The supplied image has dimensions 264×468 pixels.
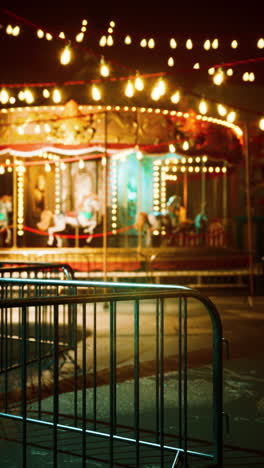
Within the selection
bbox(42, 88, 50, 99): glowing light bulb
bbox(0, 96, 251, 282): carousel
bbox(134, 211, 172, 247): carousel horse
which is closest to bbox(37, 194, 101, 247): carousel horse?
bbox(0, 96, 251, 282): carousel

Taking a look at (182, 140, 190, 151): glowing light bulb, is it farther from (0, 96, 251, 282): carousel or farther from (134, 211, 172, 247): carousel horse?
(134, 211, 172, 247): carousel horse

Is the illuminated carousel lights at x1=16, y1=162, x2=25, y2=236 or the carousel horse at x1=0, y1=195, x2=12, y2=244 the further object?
the illuminated carousel lights at x1=16, y1=162, x2=25, y2=236

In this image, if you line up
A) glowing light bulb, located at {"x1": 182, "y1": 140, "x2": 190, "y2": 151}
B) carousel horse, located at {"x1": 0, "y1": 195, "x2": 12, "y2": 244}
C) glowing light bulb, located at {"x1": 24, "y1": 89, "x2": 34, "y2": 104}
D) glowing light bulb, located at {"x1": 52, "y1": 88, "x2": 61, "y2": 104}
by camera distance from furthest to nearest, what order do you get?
carousel horse, located at {"x1": 0, "y1": 195, "x2": 12, "y2": 244}
glowing light bulb, located at {"x1": 182, "y1": 140, "x2": 190, "y2": 151}
glowing light bulb, located at {"x1": 24, "y1": 89, "x2": 34, "y2": 104}
glowing light bulb, located at {"x1": 52, "y1": 88, "x2": 61, "y2": 104}

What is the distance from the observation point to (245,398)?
5.36m

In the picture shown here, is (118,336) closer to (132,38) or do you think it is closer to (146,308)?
(146,308)

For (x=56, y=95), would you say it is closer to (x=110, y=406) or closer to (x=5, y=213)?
(x=5, y=213)

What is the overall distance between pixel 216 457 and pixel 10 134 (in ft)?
48.0

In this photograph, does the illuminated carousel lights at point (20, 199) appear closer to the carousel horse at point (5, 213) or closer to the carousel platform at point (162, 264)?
the carousel horse at point (5, 213)

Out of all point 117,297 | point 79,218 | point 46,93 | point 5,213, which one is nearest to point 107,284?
point 117,297

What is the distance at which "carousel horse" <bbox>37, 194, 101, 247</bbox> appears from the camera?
17641 millimetres

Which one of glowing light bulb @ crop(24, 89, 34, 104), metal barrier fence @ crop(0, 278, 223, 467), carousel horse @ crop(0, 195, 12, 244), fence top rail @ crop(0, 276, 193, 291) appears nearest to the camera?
metal barrier fence @ crop(0, 278, 223, 467)

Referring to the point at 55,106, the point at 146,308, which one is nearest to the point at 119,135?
the point at 55,106

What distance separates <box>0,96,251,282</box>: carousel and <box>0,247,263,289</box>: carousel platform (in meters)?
0.06

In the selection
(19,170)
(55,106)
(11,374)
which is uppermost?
(55,106)
